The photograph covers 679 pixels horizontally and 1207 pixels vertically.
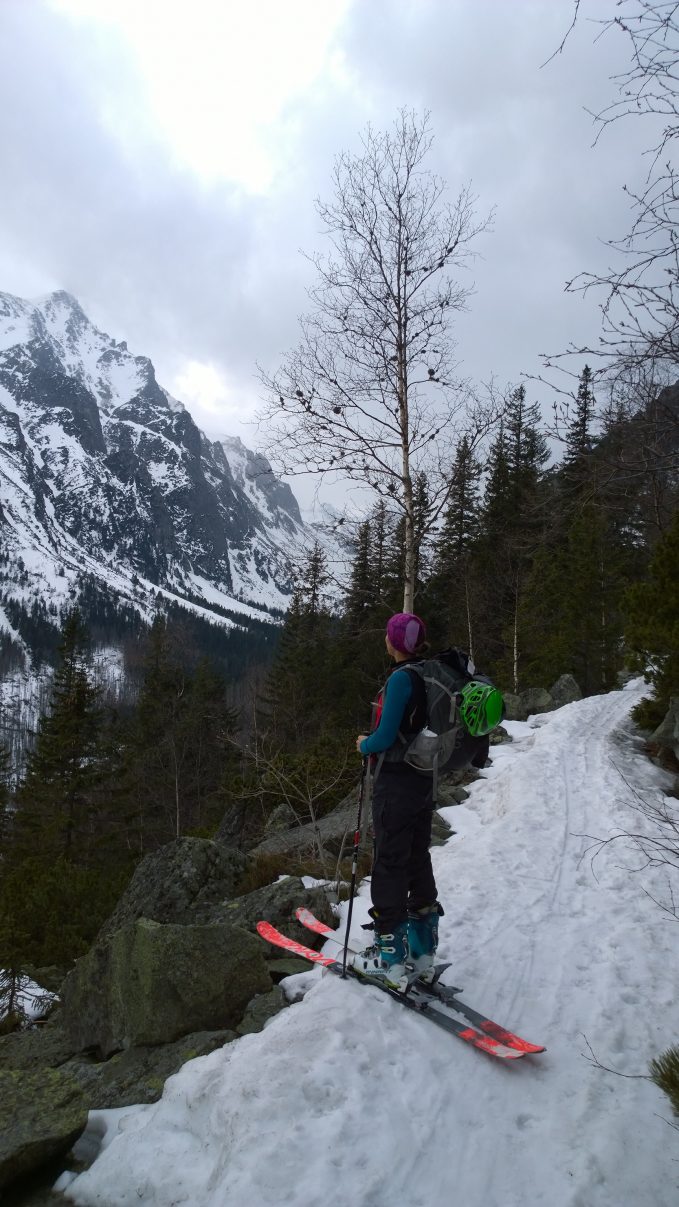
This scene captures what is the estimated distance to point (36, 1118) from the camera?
2775 millimetres

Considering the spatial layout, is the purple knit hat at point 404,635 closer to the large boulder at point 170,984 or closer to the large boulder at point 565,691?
the large boulder at point 170,984

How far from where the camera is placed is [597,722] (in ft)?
45.6

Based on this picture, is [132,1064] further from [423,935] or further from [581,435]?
[581,435]

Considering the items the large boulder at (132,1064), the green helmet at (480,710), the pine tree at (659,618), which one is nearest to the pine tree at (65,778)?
the large boulder at (132,1064)

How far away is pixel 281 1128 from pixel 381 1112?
439 mm

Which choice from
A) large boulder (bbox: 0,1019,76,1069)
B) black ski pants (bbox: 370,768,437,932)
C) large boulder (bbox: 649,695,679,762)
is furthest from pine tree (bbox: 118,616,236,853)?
black ski pants (bbox: 370,768,437,932)

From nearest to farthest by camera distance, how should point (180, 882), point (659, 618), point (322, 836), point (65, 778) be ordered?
point (180, 882)
point (659, 618)
point (322, 836)
point (65, 778)

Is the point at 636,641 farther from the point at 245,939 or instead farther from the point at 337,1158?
the point at 337,1158

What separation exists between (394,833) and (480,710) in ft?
2.96

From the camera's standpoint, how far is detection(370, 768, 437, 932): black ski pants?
3756mm

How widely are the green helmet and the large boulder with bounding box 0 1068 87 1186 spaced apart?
267cm

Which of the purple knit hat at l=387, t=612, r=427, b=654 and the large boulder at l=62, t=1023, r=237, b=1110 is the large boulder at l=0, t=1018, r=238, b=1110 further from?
the purple knit hat at l=387, t=612, r=427, b=654

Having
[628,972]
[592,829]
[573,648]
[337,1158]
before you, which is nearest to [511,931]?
[628,972]

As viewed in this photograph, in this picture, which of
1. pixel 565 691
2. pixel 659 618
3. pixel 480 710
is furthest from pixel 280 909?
pixel 565 691
